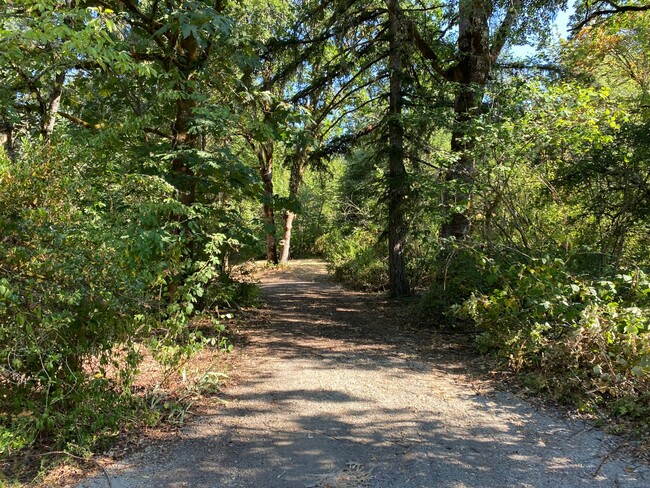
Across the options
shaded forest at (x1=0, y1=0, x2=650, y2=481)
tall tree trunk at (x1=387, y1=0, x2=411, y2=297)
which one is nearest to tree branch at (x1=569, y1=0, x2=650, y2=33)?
shaded forest at (x1=0, y1=0, x2=650, y2=481)

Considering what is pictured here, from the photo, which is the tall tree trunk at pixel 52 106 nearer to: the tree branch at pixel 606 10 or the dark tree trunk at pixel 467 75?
the dark tree trunk at pixel 467 75

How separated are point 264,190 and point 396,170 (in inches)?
154

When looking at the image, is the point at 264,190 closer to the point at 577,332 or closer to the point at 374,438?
the point at 374,438

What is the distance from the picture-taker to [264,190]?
7.60 m

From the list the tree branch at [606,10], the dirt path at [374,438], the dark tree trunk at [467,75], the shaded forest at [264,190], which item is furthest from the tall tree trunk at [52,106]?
the tree branch at [606,10]

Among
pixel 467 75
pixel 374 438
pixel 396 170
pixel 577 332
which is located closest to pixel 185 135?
pixel 396 170

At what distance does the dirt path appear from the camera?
129 inches

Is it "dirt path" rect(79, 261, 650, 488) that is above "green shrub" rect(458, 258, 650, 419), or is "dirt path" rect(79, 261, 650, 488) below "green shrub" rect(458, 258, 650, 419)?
below

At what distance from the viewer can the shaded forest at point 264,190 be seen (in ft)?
11.7

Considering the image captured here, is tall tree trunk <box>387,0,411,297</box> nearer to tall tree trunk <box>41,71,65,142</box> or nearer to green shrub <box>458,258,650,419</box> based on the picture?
green shrub <box>458,258,650,419</box>

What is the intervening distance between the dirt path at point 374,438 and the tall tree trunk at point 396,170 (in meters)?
4.83

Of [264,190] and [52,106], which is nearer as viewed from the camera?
[52,106]

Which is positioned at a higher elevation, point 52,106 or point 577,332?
point 52,106

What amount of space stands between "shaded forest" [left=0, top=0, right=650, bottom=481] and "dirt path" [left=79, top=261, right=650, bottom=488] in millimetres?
630
